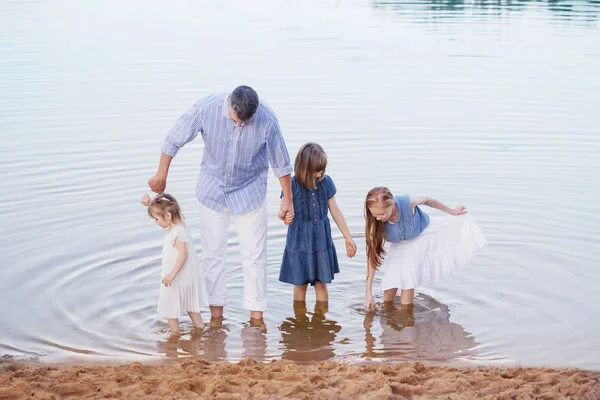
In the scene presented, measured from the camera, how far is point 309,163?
278 inches

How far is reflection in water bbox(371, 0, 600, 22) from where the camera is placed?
3014cm

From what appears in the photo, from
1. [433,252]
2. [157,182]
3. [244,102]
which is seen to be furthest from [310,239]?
[244,102]

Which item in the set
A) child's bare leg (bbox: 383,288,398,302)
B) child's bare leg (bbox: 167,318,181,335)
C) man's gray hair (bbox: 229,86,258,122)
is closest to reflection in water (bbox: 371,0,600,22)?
child's bare leg (bbox: 383,288,398,302)

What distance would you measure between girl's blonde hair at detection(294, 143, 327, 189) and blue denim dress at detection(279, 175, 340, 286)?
92 millimetres

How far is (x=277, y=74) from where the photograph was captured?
18453 millimetres

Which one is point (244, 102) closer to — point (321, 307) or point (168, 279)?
point (168, 279)

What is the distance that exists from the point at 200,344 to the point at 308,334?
32.8 inches

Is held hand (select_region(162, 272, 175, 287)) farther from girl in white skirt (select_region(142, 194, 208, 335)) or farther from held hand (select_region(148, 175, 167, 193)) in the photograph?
held hand (select_region(148, 175, 167, 193))

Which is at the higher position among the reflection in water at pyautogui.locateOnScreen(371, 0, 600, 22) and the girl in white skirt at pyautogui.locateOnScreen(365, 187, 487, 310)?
the reflection in water at pyautogui.locateOnScreen(371, 0, 600, 22)

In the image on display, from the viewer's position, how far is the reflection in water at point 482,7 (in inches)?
1187

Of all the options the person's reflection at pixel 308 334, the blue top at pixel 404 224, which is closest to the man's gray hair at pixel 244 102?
the blue top at pixel 404 224

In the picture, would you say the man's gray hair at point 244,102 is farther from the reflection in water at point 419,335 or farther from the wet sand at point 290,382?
the reflection in water at point 419,335

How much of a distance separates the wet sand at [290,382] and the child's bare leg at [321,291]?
1520 millimetres

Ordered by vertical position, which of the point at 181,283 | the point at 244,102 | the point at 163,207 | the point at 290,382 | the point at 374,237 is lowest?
the point at 290,382
